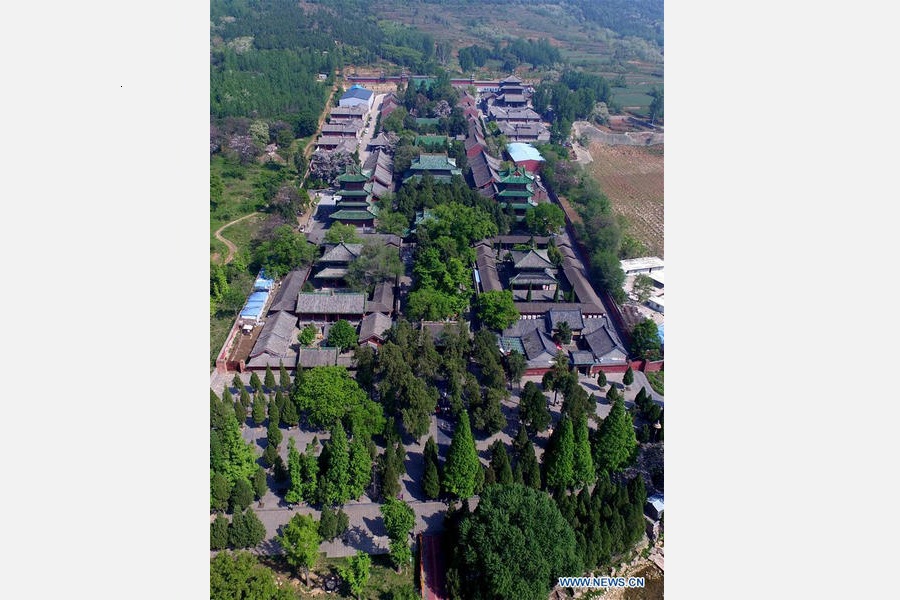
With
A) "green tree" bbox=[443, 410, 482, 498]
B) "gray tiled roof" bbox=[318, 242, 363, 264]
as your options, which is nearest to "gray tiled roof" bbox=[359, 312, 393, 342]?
"gray tiled roof" bbox=[318, 242, 363, 264]

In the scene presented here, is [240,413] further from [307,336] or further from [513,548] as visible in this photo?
[513,548]

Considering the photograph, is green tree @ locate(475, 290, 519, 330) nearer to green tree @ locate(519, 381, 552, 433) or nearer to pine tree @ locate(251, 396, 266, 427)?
green tree @ locate(519, 381, 552, 433)

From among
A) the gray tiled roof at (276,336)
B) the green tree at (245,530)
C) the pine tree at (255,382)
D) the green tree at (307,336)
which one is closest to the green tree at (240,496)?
the green tree at (245,530)

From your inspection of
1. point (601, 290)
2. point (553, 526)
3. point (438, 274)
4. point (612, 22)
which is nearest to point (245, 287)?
point (438, 274)

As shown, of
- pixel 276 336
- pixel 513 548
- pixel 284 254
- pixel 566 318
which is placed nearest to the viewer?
pixel 513 548

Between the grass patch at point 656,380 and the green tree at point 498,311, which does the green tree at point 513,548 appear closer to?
the grass patch at point 656,380

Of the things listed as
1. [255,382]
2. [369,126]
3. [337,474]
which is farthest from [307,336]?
[369,126]
